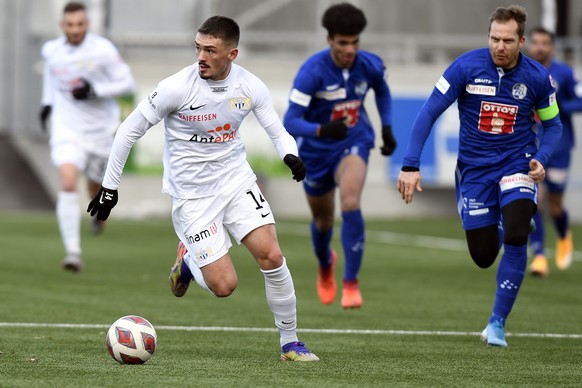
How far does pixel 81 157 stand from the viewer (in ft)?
44.9

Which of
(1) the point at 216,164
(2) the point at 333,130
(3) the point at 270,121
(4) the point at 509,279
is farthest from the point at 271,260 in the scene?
(2) the point at 333,130

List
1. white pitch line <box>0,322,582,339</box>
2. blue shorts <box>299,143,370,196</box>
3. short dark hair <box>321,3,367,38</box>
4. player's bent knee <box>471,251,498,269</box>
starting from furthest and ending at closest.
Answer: blue shorts <box>299,143,370,196</box>
short dark hair <box>321,3,367,38</box>
white pitch line <box>0,322,582,339</box>
player's bent knee <box>471,251,498,269</box>

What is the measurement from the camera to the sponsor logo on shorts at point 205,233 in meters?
8.17

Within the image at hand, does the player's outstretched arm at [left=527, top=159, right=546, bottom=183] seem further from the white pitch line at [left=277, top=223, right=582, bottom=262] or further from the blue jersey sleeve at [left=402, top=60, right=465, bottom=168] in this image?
the white pitch line at [left=277, top=223, right=582, bottom=262]

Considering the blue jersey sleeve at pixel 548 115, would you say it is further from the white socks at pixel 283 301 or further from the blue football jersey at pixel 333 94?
the blue football jersey at pixel 333 94

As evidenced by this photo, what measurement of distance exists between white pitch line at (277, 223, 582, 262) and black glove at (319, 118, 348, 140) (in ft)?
25.2

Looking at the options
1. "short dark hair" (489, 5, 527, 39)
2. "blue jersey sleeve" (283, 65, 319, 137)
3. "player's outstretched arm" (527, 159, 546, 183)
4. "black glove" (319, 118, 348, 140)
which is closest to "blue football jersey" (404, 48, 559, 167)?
"player's outstretched arm" (527, 159, 546, 183)

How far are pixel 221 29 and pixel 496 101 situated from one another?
204 cm

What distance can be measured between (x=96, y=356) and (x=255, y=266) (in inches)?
286

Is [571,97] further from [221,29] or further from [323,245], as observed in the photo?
Answer: [221,29]

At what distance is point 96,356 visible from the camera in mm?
7855

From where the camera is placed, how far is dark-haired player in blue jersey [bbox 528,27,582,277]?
44.8ft

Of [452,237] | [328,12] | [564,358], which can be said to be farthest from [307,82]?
[452,237]

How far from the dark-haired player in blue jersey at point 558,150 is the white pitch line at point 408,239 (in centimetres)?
213
